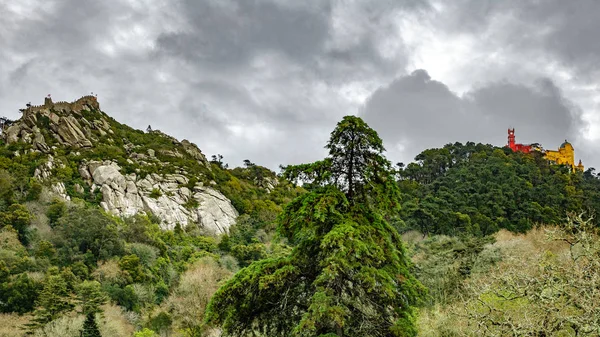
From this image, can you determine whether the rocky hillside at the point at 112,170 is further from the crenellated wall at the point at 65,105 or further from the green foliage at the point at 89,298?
the green foliage at the point at 89,298

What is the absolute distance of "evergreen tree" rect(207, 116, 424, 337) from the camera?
311 inches

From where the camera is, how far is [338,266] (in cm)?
765

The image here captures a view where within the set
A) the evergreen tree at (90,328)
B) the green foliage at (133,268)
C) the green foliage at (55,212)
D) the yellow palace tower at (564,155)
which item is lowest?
the evergreen tree at (90,328)

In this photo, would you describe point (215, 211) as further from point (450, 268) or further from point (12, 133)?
point (450, 268)

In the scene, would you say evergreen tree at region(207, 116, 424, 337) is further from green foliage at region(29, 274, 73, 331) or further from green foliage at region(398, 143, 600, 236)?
green foliage at region(398, 143, 600, 236)

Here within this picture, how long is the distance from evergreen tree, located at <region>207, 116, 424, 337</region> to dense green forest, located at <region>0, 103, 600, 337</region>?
3 cm

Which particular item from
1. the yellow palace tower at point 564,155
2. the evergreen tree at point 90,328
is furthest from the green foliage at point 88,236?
the yellow palace tower at point 564,155

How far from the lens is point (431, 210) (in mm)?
51719

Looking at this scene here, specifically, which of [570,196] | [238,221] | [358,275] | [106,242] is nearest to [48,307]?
[106,242]

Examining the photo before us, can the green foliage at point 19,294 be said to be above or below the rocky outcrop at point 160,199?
below

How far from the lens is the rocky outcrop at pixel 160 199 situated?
5788cm

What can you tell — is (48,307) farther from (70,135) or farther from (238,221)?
(70,135)

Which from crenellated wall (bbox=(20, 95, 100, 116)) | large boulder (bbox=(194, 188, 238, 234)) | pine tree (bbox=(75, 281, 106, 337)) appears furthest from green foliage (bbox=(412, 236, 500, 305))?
crenellated wall (bbox=(20, 95, 100, 116))

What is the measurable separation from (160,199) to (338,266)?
57180 millimetres
